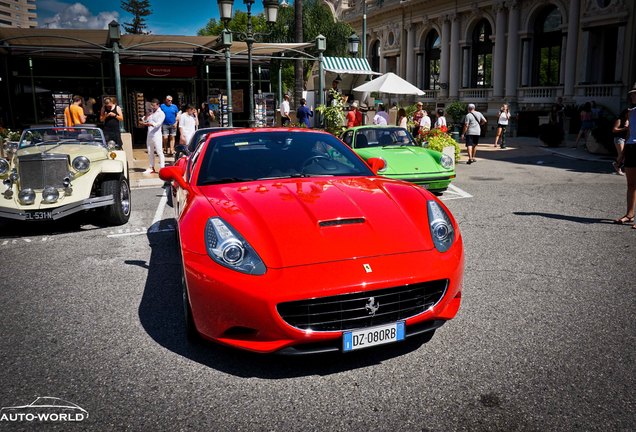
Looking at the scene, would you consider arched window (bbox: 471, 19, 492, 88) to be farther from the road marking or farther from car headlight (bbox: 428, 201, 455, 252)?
car headlight (bbox: 428, 201, 455, 252)

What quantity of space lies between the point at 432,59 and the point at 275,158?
1493 inches

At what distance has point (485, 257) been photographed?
606cm

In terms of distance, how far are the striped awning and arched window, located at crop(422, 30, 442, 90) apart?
18.8 meters

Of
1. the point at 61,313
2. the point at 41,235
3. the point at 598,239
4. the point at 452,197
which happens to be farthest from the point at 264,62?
the point at 61,313

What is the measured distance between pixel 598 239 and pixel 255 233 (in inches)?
206

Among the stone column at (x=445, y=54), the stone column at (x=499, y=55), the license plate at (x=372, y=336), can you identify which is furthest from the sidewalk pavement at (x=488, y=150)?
the stone column at (x=445, y=54)

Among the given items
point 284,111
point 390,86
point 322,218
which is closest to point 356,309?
point 322,218

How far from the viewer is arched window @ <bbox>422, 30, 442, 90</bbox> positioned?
129 ft

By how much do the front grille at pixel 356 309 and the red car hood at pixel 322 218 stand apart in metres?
0.26

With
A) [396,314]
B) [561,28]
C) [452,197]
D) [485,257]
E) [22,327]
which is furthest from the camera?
[561,28]

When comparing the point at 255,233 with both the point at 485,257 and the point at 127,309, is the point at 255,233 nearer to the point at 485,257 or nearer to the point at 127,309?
the point at 127,309

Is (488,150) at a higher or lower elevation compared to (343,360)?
higher

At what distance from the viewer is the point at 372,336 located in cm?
321

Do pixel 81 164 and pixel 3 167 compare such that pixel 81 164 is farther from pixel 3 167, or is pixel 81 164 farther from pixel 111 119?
pixel 111 119
